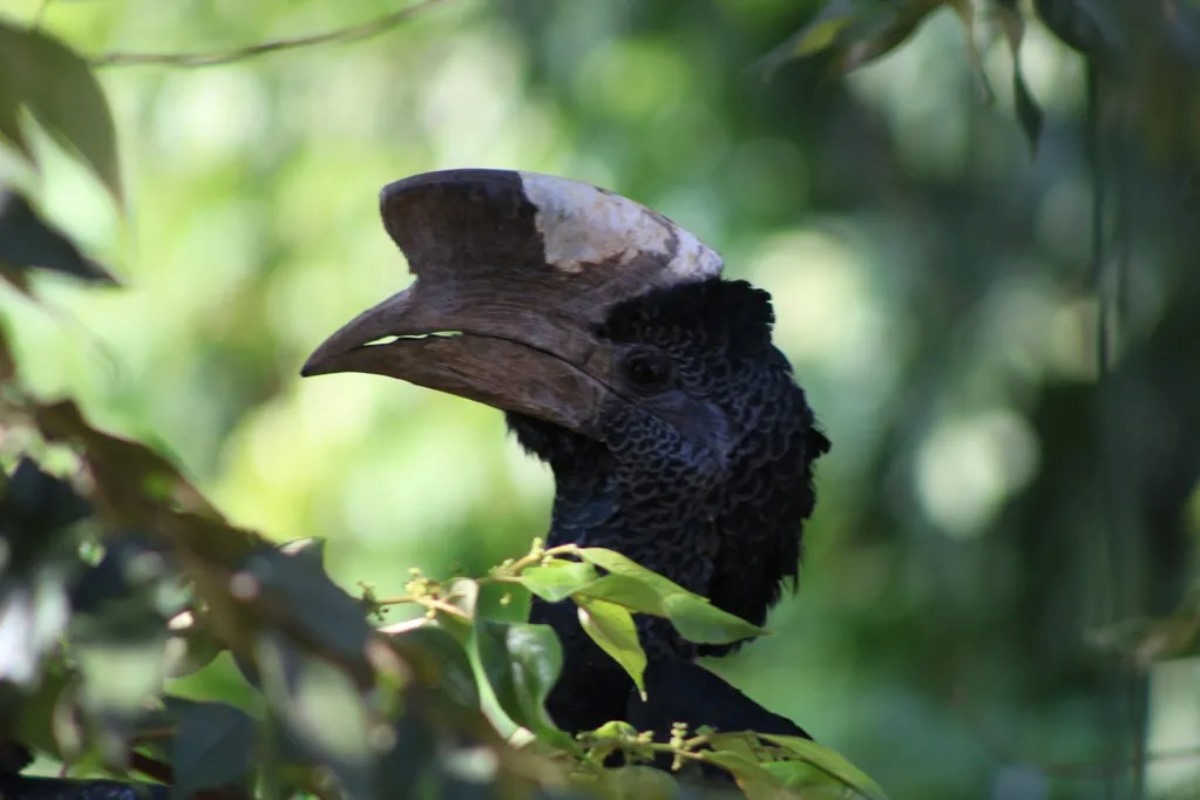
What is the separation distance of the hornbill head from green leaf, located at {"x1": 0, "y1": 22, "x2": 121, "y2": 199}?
22.2 inches

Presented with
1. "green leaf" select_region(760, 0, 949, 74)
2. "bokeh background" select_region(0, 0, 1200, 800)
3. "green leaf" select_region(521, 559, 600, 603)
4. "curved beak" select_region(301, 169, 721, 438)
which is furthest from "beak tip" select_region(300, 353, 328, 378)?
"bokeh background" select_region(0, 0, 1200, 800)

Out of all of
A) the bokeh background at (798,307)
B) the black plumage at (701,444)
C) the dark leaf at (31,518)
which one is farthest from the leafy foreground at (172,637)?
the bokeh background at (798,307)

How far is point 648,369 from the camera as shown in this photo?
1136mm

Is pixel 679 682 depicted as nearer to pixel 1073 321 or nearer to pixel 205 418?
pixel 1073 321

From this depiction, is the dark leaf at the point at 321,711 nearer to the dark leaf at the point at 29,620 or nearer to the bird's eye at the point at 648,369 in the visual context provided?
the dark leaf at the point at 29,620

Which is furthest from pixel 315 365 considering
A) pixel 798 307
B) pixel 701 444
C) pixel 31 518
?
pixel 798 307

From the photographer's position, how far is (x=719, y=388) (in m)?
1.13

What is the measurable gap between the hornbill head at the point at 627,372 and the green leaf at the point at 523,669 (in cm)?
49

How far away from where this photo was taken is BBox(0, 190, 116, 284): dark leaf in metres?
0.41

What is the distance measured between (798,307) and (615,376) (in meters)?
1.56

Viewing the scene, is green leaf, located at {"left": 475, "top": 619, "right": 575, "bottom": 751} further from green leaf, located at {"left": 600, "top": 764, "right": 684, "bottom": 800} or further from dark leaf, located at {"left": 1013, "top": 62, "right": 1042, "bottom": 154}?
dark leaf, located at {"left": 1013, "top": 62, "right": 1042, "bottom": 154}

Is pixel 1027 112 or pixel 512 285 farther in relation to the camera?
pixel 512 285

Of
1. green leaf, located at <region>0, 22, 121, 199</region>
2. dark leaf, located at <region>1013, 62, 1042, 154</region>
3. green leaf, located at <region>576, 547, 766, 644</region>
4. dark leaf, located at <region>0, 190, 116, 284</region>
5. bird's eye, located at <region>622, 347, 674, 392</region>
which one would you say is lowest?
green leaf, located at <region>576, 547, 766, 644</region>

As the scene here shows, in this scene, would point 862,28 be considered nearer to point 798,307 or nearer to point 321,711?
point 321,711
